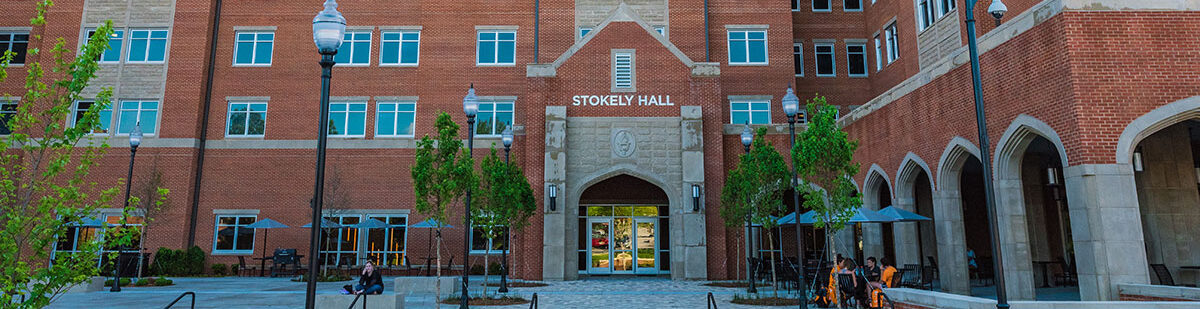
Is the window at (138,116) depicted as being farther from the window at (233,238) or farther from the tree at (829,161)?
the tree at (829,161)

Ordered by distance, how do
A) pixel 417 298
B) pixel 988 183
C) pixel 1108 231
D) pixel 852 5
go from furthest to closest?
pixel 852 5 → pixel 417 298 → pixel 1108 231 → pixel 988 183

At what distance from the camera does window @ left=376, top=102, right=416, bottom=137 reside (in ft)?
91.7

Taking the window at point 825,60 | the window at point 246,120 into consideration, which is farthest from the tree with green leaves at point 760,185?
the window at point 246,120

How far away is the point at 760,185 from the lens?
18516mm

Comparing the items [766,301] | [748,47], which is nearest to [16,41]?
[748,47]

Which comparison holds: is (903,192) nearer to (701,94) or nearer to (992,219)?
(701,94)

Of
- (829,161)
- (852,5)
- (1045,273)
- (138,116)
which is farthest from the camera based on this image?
(852,5)

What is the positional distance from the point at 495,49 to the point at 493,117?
9.89 feet

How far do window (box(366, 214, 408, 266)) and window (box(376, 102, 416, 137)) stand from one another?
11.1 feet

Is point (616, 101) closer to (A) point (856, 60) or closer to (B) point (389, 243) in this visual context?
(B) point (389, 243)

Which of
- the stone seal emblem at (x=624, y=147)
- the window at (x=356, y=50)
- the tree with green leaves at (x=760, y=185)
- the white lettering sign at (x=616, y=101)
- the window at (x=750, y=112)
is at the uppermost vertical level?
the window at (x=356, y=50)

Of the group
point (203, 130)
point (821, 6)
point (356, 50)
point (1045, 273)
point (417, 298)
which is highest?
point (821, 6)

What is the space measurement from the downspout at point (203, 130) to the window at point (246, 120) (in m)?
0.90

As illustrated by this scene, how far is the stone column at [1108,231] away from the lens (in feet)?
39.4
